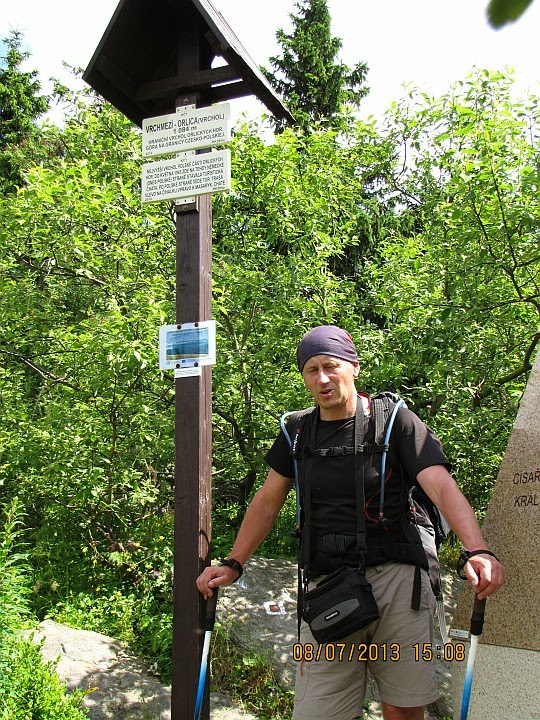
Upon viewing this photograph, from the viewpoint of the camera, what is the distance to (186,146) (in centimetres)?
327

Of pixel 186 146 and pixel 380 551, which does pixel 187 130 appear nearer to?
pixel 186 146

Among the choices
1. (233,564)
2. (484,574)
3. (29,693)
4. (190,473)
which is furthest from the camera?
(29,693)

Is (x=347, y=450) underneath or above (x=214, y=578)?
above

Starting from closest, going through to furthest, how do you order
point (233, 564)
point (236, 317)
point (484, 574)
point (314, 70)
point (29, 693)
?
point (484, 574) → point (233, 564) → point (29, 693) → point (236, 317) → point (314, 70)

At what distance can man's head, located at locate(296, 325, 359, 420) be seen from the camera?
2.80 meters

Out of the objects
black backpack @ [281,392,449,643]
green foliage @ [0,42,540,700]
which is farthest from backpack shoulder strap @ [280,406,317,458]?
green foliage @ [0,42,540,700]

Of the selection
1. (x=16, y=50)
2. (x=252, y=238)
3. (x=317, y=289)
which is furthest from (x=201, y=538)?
(x=16, y=50)

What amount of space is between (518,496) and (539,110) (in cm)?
293

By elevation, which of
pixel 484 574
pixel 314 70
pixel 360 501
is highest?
pixel 314 70

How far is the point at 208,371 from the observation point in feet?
10.5

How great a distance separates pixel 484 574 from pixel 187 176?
2.19 m

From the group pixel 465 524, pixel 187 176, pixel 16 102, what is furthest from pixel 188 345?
pixel 16 102

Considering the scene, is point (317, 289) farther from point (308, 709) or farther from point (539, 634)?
point (308, 709)
